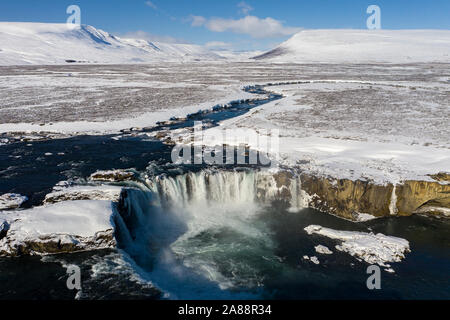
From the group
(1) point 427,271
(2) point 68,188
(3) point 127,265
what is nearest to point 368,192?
(1) point 427,271

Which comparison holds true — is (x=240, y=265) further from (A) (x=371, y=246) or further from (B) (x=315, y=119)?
(B) (x=315, y=119)

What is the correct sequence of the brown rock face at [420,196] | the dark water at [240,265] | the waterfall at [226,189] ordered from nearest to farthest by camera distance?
the dark water at [240,265] < the brown rock face at [420,196] < the waterfall at [226,189]

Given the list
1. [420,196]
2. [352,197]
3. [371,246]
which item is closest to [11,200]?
[371,246]

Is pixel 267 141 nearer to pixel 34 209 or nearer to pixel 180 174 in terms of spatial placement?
pixel 180 174
